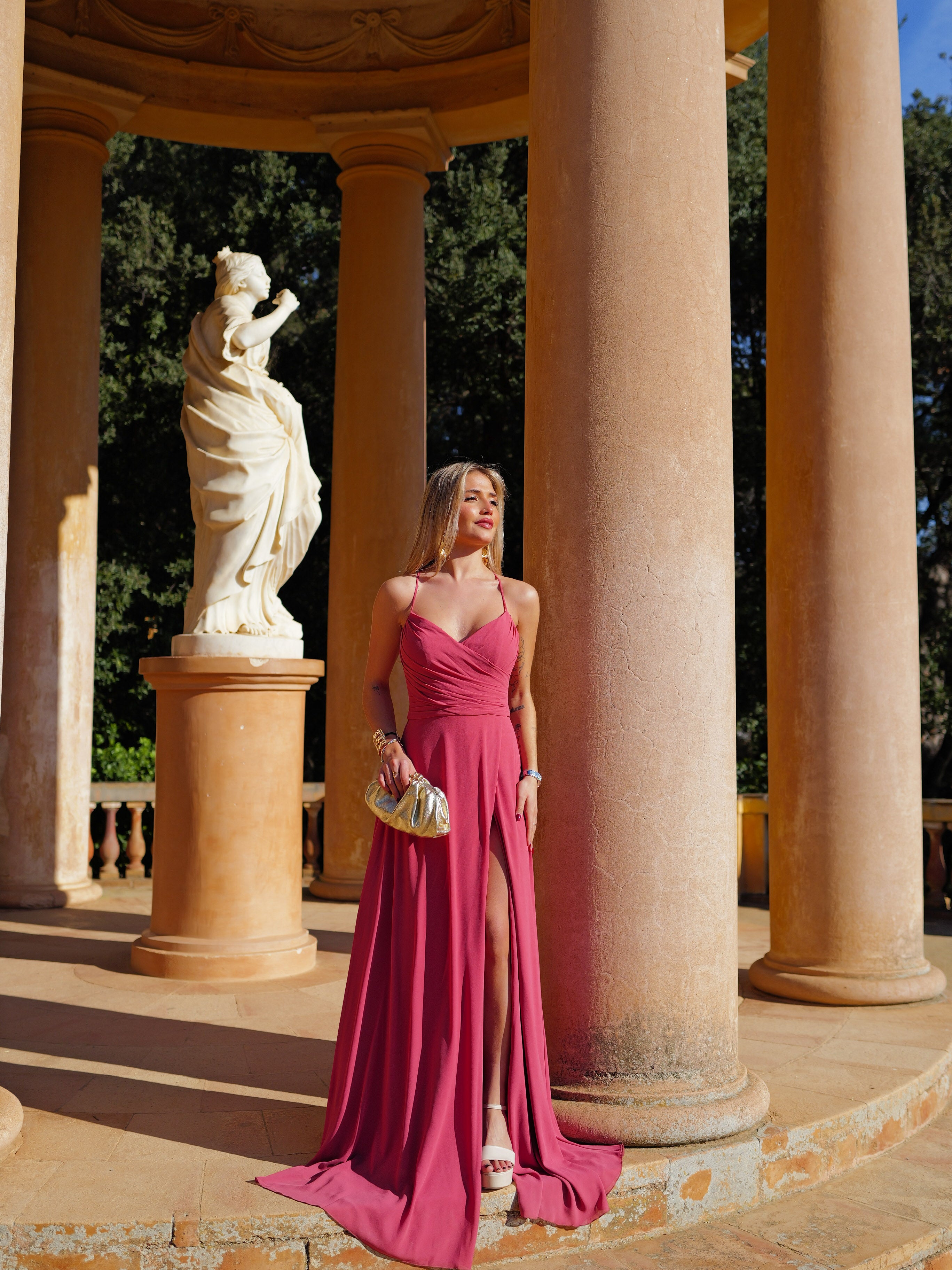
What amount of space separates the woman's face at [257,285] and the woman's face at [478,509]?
1069 cm

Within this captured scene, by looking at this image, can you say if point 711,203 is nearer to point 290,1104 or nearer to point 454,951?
point 454,951

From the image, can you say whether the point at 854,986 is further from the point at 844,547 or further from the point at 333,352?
the point at 333,352

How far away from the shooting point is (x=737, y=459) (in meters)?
45.8

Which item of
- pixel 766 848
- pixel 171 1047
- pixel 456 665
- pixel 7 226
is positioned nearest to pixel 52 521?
pixel 171 1047

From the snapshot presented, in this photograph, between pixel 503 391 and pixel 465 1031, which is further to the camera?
pixel 503 391

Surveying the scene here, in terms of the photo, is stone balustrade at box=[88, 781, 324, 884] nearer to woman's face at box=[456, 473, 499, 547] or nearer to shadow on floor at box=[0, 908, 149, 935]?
shadow on floor at box=[0, 908, 149, 935]

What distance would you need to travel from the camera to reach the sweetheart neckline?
33.1 feet

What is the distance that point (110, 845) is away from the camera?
28531 millimetres

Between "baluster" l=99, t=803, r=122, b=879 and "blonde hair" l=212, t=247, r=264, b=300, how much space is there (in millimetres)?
13599

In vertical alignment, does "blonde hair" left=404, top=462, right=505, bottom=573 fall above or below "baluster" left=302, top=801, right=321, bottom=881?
above

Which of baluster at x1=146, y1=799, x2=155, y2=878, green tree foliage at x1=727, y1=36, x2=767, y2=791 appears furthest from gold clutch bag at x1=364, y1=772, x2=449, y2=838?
green tree foliage at x1=727, y1=36, x2=767, y2=791

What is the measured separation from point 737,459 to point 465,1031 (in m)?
38.7

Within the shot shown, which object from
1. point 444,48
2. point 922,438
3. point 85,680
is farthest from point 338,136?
point 922,438

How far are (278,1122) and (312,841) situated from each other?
1915 cm
